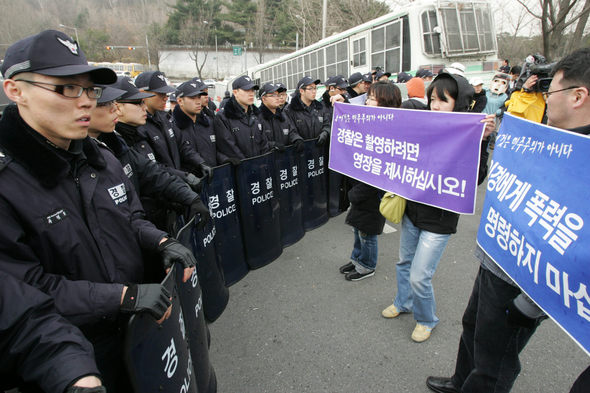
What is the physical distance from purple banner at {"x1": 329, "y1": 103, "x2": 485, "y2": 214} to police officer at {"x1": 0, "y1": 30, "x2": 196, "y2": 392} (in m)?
1.90

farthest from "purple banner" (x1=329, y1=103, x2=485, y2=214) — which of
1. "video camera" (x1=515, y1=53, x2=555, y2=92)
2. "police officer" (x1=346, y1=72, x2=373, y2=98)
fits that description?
"police officer" (x1=346, y1=72, x2=373, y2=98)

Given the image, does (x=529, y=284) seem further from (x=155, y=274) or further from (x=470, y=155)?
(x=155, y=274)

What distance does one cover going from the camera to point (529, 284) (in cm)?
139

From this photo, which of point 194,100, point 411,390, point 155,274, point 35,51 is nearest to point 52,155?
point 35,51

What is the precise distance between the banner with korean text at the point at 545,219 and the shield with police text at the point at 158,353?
1509 mm

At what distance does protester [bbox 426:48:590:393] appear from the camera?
1.45 metres

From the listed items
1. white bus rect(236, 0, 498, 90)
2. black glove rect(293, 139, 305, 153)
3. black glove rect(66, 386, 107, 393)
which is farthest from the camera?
white bus rect(236, 0, 498, 90)

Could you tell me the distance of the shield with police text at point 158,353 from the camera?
118cm

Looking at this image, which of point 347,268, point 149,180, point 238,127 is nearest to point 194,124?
point 238,127

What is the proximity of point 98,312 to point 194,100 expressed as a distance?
303 centimetres

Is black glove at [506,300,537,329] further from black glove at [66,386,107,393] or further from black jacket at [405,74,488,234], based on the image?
black glove at [66,386,107,393]

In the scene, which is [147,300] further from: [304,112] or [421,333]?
[304,112]

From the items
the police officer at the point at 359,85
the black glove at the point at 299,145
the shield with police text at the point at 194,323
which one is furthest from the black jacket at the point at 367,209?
the police officer at the point at 359,85

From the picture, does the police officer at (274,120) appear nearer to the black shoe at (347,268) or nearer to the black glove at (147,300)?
Answer: the black shoe at (347,268)
